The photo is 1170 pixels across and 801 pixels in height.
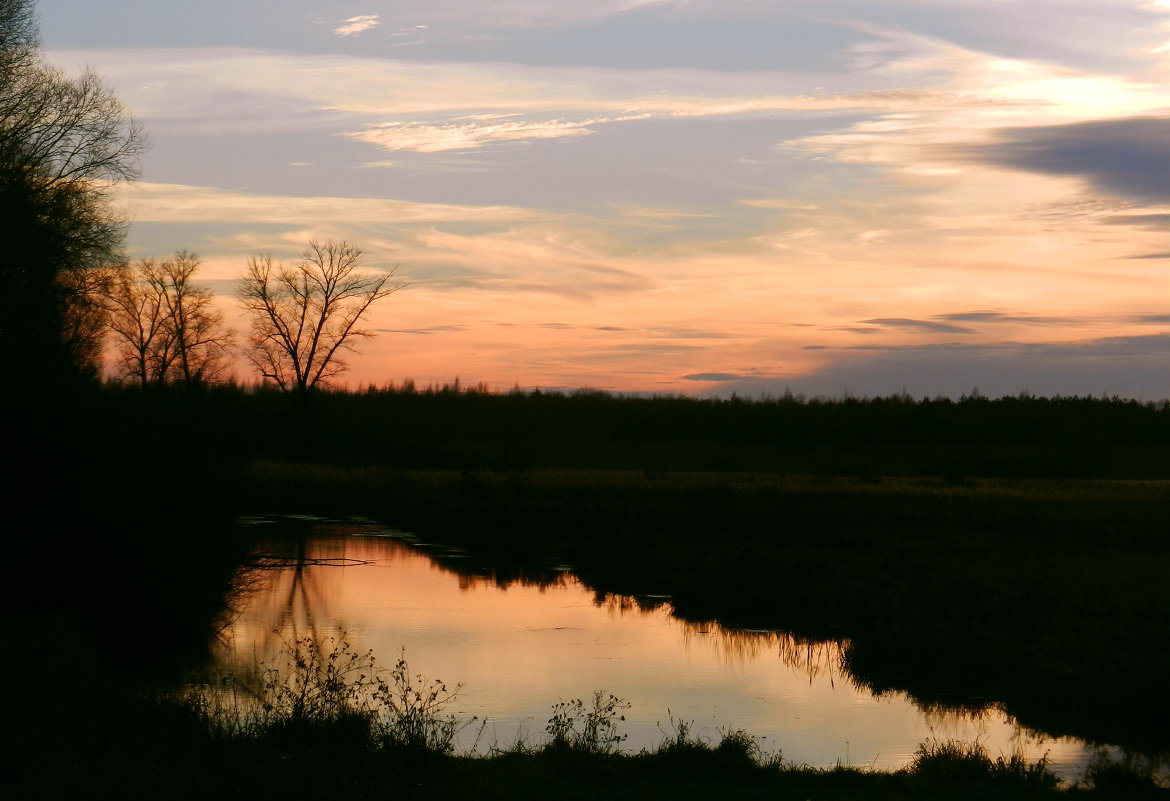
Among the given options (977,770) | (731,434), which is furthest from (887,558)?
(731,434)

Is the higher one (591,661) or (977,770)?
(977,770)

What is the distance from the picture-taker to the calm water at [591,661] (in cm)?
1391

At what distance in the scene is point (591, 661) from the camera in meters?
18.3

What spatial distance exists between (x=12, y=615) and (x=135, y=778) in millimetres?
7650

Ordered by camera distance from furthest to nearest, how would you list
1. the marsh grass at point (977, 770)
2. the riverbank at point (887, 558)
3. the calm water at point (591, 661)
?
the riverbank at point (887, 558) → the calm water at point (591, 661) → the marsh grass at point (977, 770)

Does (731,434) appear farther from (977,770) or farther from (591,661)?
(977,770)

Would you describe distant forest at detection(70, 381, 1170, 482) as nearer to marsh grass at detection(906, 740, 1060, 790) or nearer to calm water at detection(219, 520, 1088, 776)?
calm water at detection(219, 520, 1088, 776)

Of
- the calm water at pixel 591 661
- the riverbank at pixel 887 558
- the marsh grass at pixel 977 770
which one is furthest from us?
the riverbank at pixel 887 558

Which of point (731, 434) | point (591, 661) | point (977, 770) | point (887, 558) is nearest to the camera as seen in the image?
point (977, 770)

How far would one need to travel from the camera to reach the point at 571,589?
26453 millimetres

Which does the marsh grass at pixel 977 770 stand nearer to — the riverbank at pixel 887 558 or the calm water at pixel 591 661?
the calm water at pixel 591 661

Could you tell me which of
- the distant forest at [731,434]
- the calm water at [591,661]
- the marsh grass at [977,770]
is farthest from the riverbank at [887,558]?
the distant forest at [731,434]

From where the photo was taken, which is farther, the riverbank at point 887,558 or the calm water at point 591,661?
the riverbank at point 887,558

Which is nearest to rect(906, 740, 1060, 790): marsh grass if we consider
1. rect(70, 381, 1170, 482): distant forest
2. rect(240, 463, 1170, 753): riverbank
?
rect(240, 463, 1170, 753): riverbank
